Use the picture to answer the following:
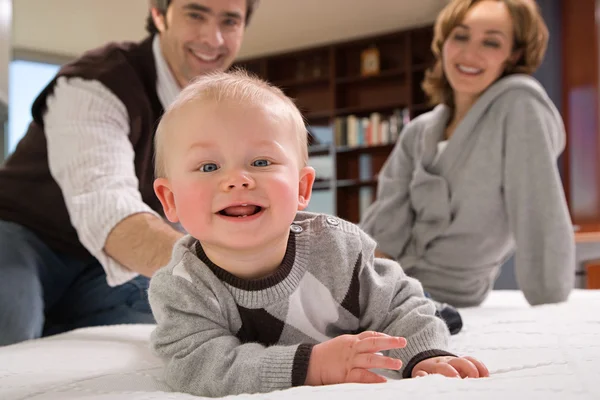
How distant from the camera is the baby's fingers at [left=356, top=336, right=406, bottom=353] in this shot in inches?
24.4

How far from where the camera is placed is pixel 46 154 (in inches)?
56.6

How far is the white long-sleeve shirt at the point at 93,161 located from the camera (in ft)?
3.67

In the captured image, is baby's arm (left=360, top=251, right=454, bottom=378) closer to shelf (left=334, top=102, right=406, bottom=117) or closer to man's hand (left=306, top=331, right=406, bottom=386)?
man's hand (left=306, top=331, right=406, bottom=386)

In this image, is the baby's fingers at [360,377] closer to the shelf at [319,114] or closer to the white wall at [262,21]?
the white wall at [262,21]

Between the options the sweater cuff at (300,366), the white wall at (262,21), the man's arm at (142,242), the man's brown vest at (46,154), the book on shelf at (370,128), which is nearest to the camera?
the sweater cuff at (300,366)

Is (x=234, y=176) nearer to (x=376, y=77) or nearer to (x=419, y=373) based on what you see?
(x=419, y=373)

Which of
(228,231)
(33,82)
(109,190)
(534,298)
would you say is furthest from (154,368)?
(33,82)

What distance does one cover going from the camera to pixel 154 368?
0.81 metres

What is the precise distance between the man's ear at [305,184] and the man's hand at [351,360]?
232mm

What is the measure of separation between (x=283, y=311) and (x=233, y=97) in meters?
0.30

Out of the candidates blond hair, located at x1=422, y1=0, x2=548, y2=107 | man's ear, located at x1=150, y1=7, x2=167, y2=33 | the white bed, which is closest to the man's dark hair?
man's ear, located at x1=150, y1=7, x2=167, y2=33

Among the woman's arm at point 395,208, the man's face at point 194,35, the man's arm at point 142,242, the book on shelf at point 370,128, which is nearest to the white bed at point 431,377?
the man's arm at point 142,242

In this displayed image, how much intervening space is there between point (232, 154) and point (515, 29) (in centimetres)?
136

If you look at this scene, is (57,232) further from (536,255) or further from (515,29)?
(515,29)
